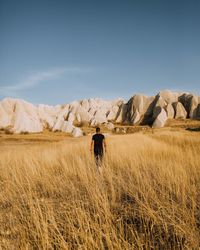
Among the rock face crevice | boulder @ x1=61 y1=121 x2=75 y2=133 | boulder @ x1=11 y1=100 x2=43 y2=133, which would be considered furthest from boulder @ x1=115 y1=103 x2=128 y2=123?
boulder @ x1=11 y1=100 x2=43 y2=133

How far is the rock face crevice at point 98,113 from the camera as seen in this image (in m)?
40.2

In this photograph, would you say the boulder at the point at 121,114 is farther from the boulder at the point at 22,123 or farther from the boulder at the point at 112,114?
the boulder at the point at 22,123

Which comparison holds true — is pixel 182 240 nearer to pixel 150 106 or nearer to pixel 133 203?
pixel 133 203

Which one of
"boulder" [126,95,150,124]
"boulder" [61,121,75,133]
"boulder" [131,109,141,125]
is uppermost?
"boulder" [126,95,150,124]

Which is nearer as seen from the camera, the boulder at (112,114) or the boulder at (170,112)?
the boulder at (170,112)

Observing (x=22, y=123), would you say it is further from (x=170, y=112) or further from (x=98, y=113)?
(x=170, y=112)

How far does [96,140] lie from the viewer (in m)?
7.10

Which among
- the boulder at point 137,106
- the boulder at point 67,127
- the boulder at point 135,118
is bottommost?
the boulder at point 67,127

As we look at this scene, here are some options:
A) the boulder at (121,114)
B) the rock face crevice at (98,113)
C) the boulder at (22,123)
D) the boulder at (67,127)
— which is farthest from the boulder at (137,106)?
the boulder at (22,123)

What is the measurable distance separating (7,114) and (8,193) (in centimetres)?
4022

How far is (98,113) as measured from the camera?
79.8 meters

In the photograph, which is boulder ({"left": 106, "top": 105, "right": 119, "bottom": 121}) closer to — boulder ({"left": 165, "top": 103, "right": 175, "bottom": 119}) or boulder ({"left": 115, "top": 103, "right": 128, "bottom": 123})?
boulder ({"left": 115, "top": 103, "right": 128, "bottom": 123})

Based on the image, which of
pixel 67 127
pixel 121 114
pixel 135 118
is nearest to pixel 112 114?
pixel 121 114

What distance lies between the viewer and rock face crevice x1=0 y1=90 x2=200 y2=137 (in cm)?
4019
